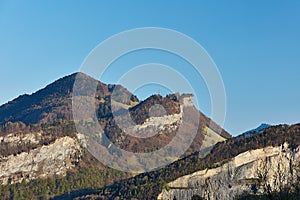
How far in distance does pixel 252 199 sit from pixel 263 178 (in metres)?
83.5

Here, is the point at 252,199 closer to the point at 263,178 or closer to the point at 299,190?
the point at 299,190

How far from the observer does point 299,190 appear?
105m

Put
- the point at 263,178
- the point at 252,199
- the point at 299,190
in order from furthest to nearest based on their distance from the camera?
the point at 252,199 < the point at 299,190 < the point at 263,178

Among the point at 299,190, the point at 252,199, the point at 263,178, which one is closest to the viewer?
the point at 263,178

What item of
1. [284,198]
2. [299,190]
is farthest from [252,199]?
[284,198]

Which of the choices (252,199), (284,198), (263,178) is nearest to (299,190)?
(284,198)

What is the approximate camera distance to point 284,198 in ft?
268

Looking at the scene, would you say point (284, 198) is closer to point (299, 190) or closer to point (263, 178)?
point (263, 178)

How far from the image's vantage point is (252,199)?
157m

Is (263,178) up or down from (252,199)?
down

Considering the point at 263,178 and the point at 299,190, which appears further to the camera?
the point at 299,190

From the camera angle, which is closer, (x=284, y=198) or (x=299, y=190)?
(x=284, y=198)

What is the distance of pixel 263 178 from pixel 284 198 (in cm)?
732

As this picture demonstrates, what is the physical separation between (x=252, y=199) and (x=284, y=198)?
254 ft
